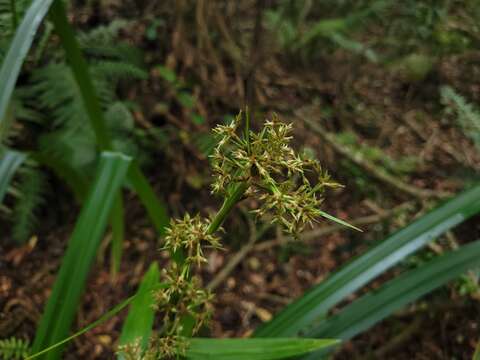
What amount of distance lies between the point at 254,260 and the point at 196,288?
A: 143 cm

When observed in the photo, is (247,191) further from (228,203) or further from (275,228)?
(275,228)

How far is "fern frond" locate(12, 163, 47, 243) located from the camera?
5.75 ft

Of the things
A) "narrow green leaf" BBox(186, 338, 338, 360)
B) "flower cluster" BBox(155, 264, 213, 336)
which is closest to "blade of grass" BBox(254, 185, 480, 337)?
"narrow green leaf" BBox(186, 338, 338, 360)

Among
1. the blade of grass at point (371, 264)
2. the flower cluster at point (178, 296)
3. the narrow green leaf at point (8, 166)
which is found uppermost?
the flower cluster at point (178, 296)

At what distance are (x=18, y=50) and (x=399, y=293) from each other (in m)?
1.00

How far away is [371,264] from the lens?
3.64ft

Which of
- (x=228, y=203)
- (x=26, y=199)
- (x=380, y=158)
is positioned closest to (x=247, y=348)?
(x=228, y=203)

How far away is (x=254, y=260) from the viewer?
2.01m

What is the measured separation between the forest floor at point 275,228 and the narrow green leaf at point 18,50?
3.32 feet

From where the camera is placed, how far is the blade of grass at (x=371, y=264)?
1073 mm

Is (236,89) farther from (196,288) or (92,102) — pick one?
(196,288)

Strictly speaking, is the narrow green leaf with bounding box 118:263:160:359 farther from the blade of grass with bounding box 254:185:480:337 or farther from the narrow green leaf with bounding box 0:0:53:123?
the narrow green leaf with bounding box 0:0:53:123

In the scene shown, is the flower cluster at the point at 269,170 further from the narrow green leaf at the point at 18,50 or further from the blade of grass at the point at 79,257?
the blade of grass at the point at 79,257

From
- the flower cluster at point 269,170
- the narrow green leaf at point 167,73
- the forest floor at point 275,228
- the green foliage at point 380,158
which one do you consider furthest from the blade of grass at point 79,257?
the green foliage at point 380,158
